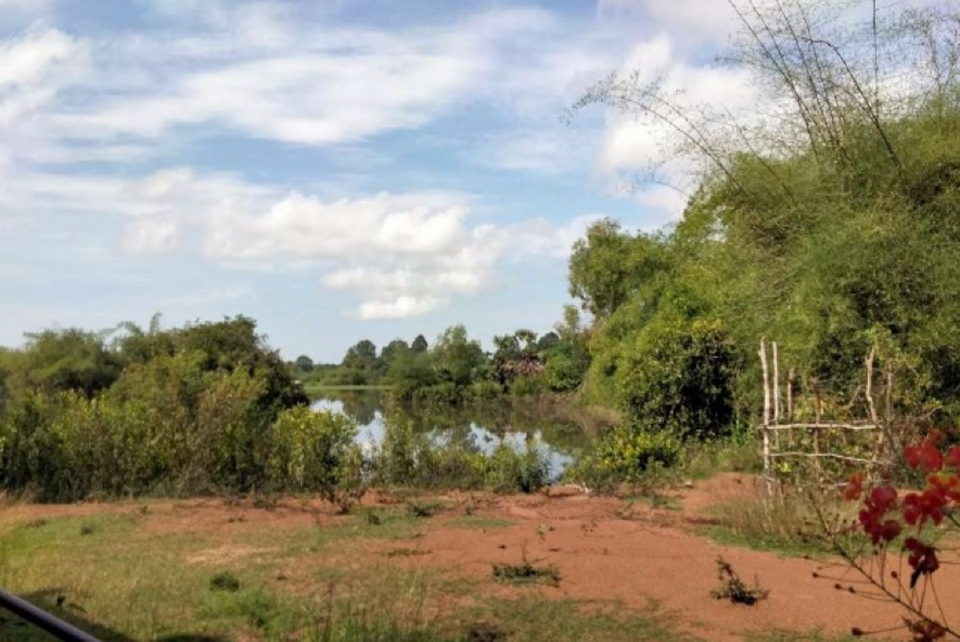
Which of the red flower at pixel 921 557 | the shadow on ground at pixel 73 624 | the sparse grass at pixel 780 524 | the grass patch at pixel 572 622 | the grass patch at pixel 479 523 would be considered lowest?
the shadow on ground at pixel 73 624

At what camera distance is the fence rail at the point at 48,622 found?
7.18 feet

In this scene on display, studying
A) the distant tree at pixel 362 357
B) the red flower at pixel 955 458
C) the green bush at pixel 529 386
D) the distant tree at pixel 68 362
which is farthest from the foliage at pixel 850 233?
the distant tree at pixel 362 357

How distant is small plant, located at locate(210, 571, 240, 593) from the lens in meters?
7.77

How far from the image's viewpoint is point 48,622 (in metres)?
2.40

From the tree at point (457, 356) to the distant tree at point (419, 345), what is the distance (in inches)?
64.4

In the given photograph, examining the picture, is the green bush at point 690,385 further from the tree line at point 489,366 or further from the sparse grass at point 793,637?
the tree line at point 489,366

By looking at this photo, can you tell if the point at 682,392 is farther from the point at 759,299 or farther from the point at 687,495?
the point at 687,495

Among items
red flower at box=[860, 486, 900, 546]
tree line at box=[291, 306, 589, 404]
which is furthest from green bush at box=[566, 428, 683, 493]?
tree line at box=[291, 306, 589, 404]

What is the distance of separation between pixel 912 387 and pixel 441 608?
804cm

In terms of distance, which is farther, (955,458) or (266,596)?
(266,596)

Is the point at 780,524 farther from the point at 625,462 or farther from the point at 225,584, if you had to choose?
the point at 625,462

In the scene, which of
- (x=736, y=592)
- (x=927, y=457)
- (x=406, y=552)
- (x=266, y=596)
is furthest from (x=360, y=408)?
(x=927, y=457)

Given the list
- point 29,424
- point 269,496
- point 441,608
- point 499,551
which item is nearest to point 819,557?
point 499,551

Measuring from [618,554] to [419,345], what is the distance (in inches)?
2208
